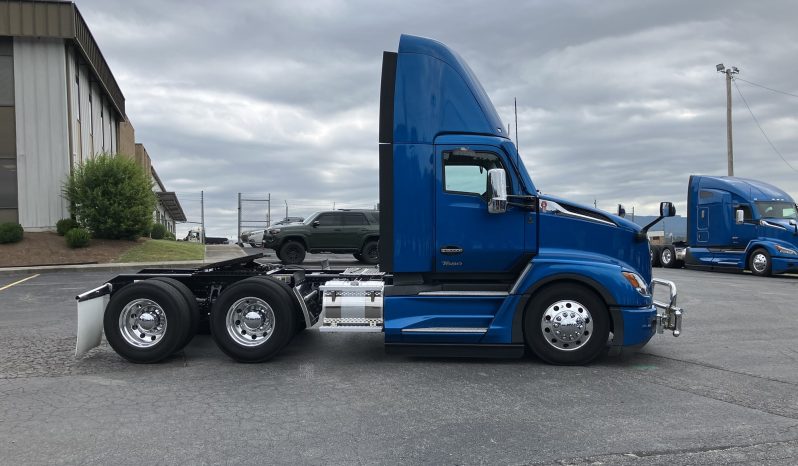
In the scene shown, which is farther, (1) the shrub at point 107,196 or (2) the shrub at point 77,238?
(1) the shrub at point 107,196

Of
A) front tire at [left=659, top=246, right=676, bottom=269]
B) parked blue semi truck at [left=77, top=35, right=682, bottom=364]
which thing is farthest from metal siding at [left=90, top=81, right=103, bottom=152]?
front tire at [left=659, top=246, right=676, bottom=269]

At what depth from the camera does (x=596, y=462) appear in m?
3.88

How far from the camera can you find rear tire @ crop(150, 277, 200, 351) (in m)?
6.73

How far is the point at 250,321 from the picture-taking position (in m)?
6.68

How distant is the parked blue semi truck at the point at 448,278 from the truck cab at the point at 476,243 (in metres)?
0.01

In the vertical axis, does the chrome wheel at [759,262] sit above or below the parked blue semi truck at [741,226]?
below

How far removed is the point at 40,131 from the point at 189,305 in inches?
836

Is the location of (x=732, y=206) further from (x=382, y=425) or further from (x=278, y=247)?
(x=382, y=425)

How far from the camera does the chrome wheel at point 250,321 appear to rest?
6.63 meters

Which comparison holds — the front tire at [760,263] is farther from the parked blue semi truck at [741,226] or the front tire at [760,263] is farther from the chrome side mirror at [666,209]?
the chrome side mirror at [666,209]

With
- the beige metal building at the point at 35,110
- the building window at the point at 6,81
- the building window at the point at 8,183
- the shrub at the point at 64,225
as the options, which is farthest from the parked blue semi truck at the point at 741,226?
the building window at the point at 6,81

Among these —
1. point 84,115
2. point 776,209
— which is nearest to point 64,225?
point 84,115

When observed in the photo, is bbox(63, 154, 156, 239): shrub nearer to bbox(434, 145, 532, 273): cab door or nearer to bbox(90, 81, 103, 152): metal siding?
bbox(90, 81, 103, 152): metal siding

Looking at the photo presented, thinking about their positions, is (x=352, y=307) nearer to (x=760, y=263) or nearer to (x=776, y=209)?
(x=760, y=263)
